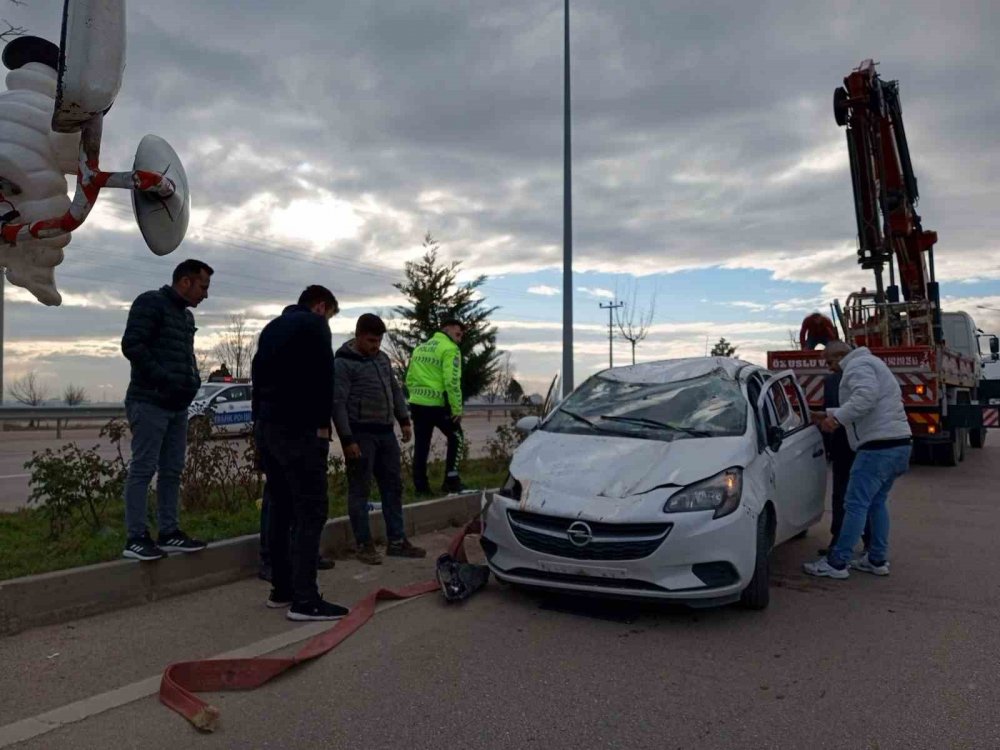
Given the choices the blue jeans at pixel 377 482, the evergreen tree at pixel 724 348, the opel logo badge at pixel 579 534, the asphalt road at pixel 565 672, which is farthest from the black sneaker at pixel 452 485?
the evergreen tree at pixel 724 348

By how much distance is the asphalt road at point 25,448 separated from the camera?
34.4 ft

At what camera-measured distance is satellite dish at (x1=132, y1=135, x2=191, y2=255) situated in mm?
4008

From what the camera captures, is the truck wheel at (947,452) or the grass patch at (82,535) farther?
the truck wheel at (947,452)

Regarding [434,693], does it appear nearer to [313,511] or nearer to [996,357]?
[313,511]

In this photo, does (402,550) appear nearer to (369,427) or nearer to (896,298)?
(369,427)

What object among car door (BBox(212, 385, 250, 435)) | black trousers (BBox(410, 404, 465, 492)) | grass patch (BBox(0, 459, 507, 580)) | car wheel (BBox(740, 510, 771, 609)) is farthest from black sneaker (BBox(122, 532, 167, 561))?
car door (BBox(212, 385, 250, 435))

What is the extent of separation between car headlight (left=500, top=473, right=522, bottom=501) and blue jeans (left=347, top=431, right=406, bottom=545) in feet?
4.45

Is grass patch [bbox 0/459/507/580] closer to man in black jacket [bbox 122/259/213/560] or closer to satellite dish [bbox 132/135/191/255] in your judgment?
man in black jacket [bbox 122/259/213/560]

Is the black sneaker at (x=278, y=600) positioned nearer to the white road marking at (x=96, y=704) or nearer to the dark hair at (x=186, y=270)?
the white road marking at (x=96, y=704)

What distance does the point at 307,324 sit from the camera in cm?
484

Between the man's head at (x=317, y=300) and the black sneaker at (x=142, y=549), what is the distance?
1.74 metres

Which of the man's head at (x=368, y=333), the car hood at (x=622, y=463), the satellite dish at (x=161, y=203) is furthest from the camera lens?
the man's head at (x=368, y=333)

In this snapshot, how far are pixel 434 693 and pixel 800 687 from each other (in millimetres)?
1698

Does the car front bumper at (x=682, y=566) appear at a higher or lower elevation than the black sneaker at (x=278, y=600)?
higher
